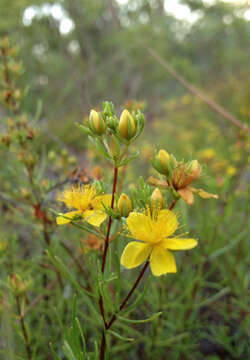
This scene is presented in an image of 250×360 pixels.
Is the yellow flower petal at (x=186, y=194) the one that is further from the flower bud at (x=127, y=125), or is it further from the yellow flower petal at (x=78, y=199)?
the yellow flower petal at (x=78, y=199)

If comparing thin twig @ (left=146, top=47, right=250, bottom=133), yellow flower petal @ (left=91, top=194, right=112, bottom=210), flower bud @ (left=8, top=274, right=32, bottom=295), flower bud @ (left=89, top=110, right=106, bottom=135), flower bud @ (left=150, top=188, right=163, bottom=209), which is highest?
thin twig @ (left=146, top=47, right=250, bottom=133)

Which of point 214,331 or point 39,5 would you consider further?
point 39,5

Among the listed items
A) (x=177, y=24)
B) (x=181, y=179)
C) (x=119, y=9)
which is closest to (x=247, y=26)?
(x=177, y=24)

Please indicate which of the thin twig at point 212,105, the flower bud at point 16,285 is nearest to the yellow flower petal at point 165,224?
the flower bud at point 16,285

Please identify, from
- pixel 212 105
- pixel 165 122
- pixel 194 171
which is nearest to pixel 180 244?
pixel 194 171

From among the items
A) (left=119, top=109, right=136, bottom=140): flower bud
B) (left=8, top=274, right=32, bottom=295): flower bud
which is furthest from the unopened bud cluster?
(left=8, top=274, right=32, bottom=295): flower bud

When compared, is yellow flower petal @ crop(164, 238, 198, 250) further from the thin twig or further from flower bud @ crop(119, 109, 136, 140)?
the thin twig

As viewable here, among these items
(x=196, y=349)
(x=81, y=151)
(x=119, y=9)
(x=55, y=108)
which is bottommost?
(x=196, y=349)

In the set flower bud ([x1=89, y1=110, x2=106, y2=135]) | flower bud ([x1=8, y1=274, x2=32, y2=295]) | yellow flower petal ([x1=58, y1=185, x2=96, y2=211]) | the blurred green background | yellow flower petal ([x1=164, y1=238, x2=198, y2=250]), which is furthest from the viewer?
the blurred green background

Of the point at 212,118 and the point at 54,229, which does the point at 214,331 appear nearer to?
the point at 54,229
